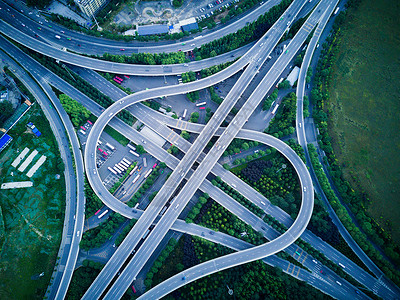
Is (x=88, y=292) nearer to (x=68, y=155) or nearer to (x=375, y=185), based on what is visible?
(x=68, y=155)

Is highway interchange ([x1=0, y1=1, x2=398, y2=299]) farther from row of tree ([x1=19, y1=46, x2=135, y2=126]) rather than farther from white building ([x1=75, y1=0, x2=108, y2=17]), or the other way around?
white building ([x1=75, y1=0, x2=108, y2=17])

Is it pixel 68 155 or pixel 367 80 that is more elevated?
pixel 367 80

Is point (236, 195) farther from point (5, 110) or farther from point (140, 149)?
point (5, 110)

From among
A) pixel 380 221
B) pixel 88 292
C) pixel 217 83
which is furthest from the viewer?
pixel 217 83

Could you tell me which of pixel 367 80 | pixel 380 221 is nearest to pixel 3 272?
pixel 380 221

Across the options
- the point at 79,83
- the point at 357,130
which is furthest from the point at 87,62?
the point at 357,130

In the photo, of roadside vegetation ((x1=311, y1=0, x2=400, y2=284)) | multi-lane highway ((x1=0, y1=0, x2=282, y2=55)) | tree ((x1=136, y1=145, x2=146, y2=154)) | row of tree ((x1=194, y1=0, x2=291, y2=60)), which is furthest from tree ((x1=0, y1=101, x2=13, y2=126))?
roadside vegetation ((x1=311, y1=0, x2=400, y2=284))
